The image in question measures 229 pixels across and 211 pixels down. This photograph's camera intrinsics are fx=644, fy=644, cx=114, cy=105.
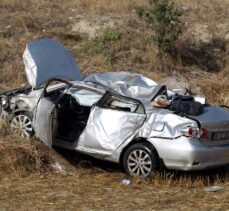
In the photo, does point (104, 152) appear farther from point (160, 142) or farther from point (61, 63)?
point (61, 63)

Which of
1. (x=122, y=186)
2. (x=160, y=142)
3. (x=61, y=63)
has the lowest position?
(x=122, y=186)

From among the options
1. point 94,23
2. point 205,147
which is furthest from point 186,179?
point 94,23

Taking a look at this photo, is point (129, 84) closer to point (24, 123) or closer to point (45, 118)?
point (45, 118)

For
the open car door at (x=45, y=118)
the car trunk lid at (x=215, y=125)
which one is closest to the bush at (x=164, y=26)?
the open car door at (x=45, y=118)

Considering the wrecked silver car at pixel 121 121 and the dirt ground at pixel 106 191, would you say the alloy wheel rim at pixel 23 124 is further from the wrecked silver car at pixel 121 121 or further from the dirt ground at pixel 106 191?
the dirt ground at pixel 106 191

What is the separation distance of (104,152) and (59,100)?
115 centimetres

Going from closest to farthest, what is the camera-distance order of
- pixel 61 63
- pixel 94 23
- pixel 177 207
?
pixel 177 207 < pixel 61 63 < pixel 94 23

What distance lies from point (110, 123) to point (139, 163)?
0.78m

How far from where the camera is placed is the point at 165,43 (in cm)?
1783

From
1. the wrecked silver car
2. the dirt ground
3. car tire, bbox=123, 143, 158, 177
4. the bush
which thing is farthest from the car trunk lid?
the bush

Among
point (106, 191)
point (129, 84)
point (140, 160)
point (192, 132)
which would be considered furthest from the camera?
point (129, 84)

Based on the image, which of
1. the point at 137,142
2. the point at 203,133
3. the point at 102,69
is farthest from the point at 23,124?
the point at 102,69

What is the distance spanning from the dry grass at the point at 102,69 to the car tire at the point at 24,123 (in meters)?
0.24

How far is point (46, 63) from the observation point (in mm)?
11383
